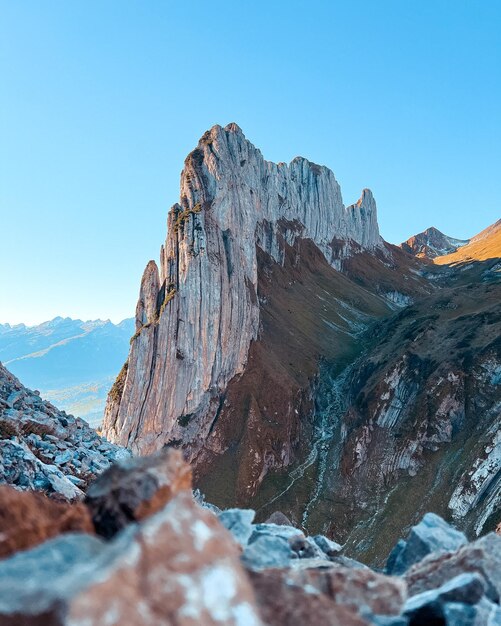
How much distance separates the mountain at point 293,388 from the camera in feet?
221

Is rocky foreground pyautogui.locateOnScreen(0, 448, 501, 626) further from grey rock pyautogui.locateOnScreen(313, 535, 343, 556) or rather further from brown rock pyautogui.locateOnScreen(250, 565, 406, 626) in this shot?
grey rock pyautogui.locateOnScreen(313, 535, 343, 556)

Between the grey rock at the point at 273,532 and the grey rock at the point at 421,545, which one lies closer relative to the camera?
the grey rock at the point at 421,545

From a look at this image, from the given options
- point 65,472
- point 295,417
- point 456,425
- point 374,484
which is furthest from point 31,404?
point 295,417

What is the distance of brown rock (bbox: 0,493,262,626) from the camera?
414cm

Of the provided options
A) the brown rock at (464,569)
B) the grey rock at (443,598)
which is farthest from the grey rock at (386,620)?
the brown rock at (464,569)

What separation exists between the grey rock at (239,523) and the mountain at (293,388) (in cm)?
4821

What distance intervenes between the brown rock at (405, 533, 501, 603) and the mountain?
4727 cm

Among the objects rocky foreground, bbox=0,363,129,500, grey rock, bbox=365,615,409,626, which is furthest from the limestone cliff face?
grey rock, bbox=365,615,409,626

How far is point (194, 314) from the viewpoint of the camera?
319 feet

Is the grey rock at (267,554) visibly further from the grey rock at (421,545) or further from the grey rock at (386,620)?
the grey rock at (421,545)

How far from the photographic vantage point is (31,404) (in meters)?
28.2

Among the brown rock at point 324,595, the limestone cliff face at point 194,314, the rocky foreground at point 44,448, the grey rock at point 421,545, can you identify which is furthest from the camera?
the limestone cliff face at point 194,314

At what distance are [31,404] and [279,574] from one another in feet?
84.1

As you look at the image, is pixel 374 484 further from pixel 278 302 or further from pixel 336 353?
pixel 278 302
